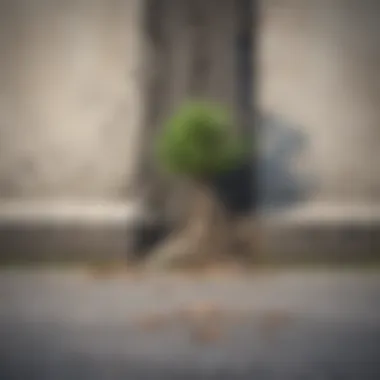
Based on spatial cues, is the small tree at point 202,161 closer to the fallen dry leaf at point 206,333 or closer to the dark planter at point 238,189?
the dark planter at point 238,189

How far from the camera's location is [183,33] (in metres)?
2.58

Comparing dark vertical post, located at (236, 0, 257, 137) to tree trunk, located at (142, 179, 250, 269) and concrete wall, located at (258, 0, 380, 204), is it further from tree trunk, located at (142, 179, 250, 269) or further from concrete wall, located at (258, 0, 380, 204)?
tree trunk, located at (142, 179, 250, 269)

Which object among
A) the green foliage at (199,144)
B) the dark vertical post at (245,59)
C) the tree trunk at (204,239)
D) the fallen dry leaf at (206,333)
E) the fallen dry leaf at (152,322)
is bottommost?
the fallen dry leaf at (206,333)

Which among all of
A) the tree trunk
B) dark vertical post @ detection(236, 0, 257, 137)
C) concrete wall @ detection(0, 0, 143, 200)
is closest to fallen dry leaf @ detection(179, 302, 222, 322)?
the tree trunk

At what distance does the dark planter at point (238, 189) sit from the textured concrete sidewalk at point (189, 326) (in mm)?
286

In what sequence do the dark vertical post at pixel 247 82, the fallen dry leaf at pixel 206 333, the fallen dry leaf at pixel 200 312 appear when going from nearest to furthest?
the fallen dry leaf at pixel 206 333, the fallen dry leaf at pixel 200 312, the dark vertical post at pixel 247 82

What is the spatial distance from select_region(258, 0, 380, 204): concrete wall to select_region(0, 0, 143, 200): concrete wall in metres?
0.53

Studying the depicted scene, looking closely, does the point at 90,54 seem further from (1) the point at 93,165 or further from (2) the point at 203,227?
(2) the point at 203,227

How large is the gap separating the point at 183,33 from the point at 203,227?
0.77 meters

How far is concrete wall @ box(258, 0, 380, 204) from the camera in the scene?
8.02 ft

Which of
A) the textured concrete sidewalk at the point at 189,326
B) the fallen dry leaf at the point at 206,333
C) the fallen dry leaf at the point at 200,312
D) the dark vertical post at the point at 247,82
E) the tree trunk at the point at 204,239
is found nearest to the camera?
the textured concrete sidewalk at the point at 189,326

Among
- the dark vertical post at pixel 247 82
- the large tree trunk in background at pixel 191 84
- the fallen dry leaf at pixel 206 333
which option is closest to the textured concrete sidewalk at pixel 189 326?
the fallen dry leaf at pixel 206 333

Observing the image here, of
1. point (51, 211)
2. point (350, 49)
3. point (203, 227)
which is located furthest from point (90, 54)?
point (350, 49)

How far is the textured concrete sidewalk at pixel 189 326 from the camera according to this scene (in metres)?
1.72
